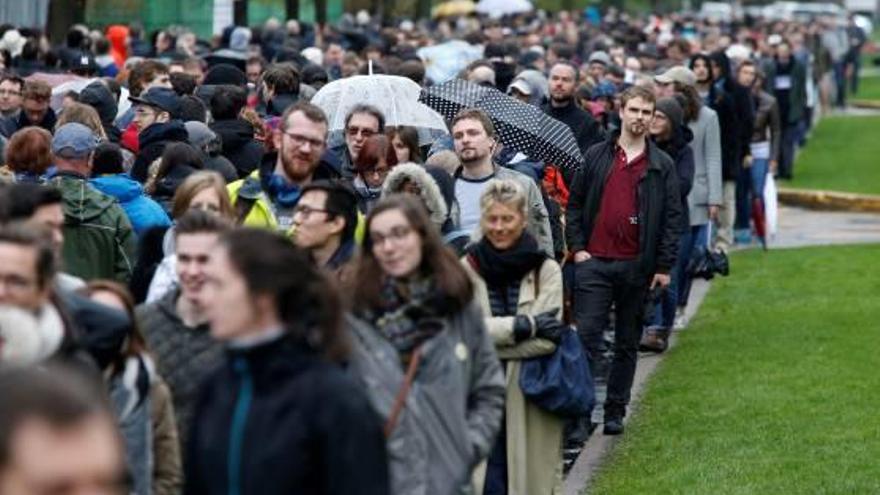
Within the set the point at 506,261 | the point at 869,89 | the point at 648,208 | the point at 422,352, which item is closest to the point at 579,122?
the point at 648,208

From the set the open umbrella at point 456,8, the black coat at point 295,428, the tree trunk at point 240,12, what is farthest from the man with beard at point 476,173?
the open umbrella at point 456,8

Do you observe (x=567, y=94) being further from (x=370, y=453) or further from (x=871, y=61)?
(x=871, y=61)

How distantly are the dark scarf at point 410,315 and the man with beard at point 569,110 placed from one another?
30.4 feet

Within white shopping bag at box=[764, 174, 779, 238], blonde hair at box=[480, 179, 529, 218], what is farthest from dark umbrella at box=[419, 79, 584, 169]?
white shopping bag at box=[764, 174, 779, 238]

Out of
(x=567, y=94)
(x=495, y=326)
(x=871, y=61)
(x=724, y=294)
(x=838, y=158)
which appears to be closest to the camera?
(x=495, y=326)

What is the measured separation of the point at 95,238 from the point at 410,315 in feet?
12.3

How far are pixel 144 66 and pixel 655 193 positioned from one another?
213 inches

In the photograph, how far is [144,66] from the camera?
1781 centimetres

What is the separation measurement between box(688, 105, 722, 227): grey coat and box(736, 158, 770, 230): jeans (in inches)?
257

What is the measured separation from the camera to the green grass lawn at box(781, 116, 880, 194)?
3503cm

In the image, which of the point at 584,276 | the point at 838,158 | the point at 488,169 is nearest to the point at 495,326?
the point at 488,169

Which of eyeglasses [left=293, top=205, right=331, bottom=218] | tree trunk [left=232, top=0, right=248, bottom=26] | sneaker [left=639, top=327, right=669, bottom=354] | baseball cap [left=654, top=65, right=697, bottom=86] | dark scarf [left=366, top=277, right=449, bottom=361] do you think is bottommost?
sneaker [left=639, top=327, right=669, bottom=354]

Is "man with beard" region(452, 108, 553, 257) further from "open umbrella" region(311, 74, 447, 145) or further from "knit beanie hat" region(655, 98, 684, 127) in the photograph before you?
"knit beanie hat" region(655, 98, 684, 127)

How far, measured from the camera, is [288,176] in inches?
384
